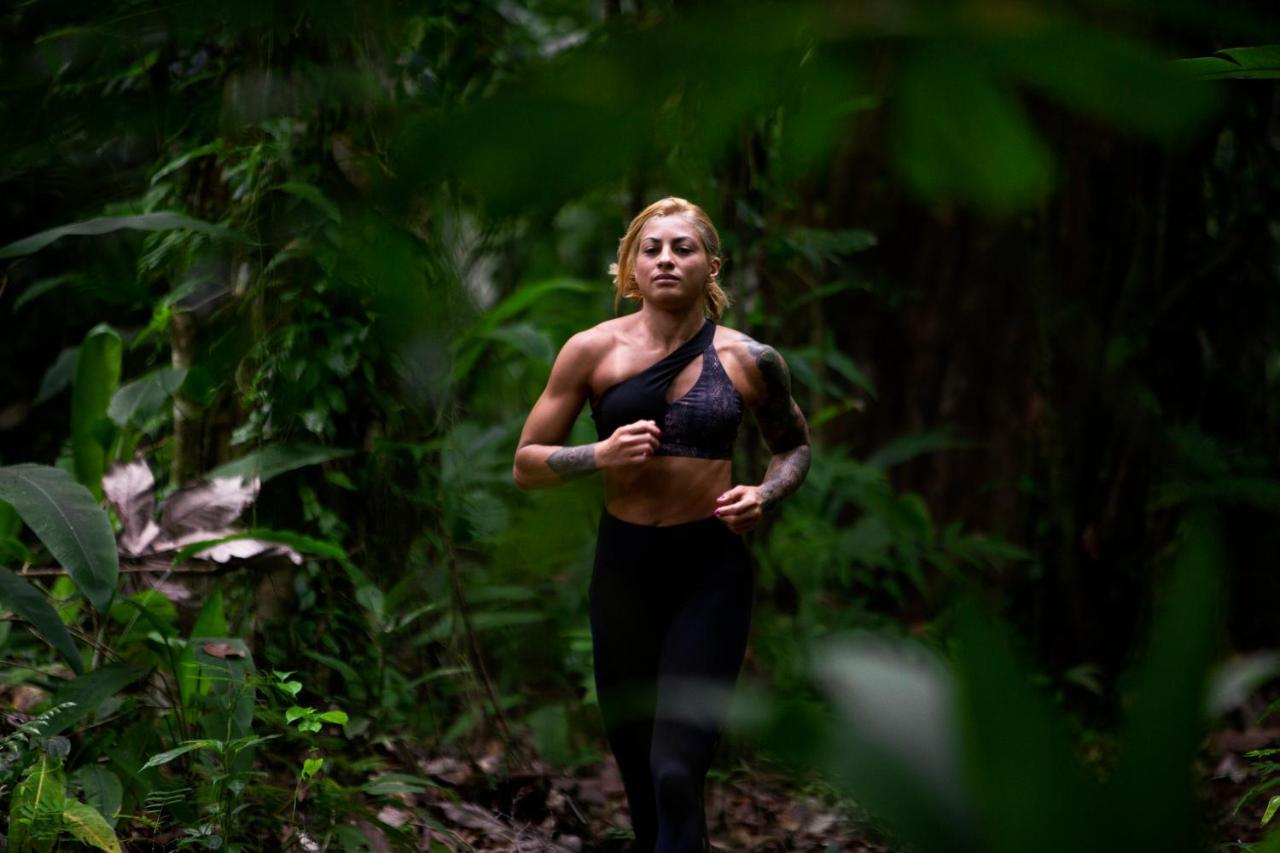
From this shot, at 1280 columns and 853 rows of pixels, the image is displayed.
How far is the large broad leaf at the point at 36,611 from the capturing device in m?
3.18

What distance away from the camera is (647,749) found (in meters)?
3.21

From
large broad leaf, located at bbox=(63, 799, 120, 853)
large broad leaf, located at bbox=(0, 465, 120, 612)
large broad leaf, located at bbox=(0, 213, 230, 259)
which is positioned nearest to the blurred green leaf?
large broad leaf, located at bbox=(0, 465, 120, 612)

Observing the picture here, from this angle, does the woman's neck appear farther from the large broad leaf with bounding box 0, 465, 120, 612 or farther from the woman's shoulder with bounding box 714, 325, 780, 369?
the large broad leaf with bounding box 0, 465, 120, 612

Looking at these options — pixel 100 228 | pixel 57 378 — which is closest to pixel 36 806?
pixel 100 228

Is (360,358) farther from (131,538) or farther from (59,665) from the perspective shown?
(59,665)

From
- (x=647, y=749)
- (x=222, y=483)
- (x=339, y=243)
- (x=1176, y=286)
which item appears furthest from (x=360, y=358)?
(x=1176, y=286)

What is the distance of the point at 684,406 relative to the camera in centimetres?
303

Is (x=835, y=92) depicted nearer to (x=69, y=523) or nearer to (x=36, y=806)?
(x=36, y=806)

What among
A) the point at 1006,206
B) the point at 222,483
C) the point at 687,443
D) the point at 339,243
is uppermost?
the point at 1006,206

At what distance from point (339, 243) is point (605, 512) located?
1970 millimetres

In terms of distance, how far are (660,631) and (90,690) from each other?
1.54m

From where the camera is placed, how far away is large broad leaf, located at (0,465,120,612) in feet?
10.9

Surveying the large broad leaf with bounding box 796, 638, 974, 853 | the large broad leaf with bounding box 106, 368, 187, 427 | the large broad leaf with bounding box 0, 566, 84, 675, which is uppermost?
the large broad leaf with bounding box 796, 638, 974, 853

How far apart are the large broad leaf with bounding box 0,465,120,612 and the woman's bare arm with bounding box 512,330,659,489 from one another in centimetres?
116
